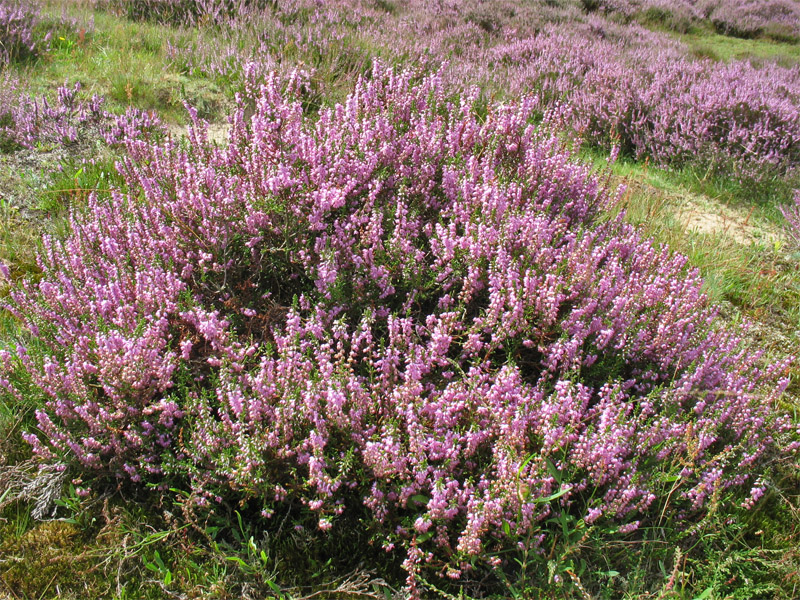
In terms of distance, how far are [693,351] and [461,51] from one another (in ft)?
23.9

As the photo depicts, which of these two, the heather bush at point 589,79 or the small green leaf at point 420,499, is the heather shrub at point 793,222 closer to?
the heather bush at point 589,79

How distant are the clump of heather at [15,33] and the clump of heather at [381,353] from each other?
3348 mm

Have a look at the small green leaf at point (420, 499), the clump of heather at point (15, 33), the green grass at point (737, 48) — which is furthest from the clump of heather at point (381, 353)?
the green grass at point (737, 48)

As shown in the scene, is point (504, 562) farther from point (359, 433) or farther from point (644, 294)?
point (644, 294)

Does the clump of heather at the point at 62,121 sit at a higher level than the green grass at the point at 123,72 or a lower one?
lower

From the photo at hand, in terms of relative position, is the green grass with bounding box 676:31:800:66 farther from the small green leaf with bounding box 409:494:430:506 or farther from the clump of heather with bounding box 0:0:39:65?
the small green leaf with bounding box 409:494:430:506

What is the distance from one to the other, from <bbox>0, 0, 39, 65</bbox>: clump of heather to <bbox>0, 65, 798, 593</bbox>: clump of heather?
11.0 feet

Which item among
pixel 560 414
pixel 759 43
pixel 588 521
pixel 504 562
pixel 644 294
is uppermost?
pixel 759 43

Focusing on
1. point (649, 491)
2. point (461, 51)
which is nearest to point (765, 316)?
point (649, 491)

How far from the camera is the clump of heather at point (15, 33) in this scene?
17.4 feet

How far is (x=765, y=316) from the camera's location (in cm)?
367

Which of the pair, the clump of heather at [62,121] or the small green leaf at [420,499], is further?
the clump of heather at [62,121]

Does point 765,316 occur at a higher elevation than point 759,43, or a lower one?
lower

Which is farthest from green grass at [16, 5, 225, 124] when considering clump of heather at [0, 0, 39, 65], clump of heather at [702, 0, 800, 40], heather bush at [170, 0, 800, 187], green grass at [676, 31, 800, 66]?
clump of heather at [702, 0, 800, 40]
